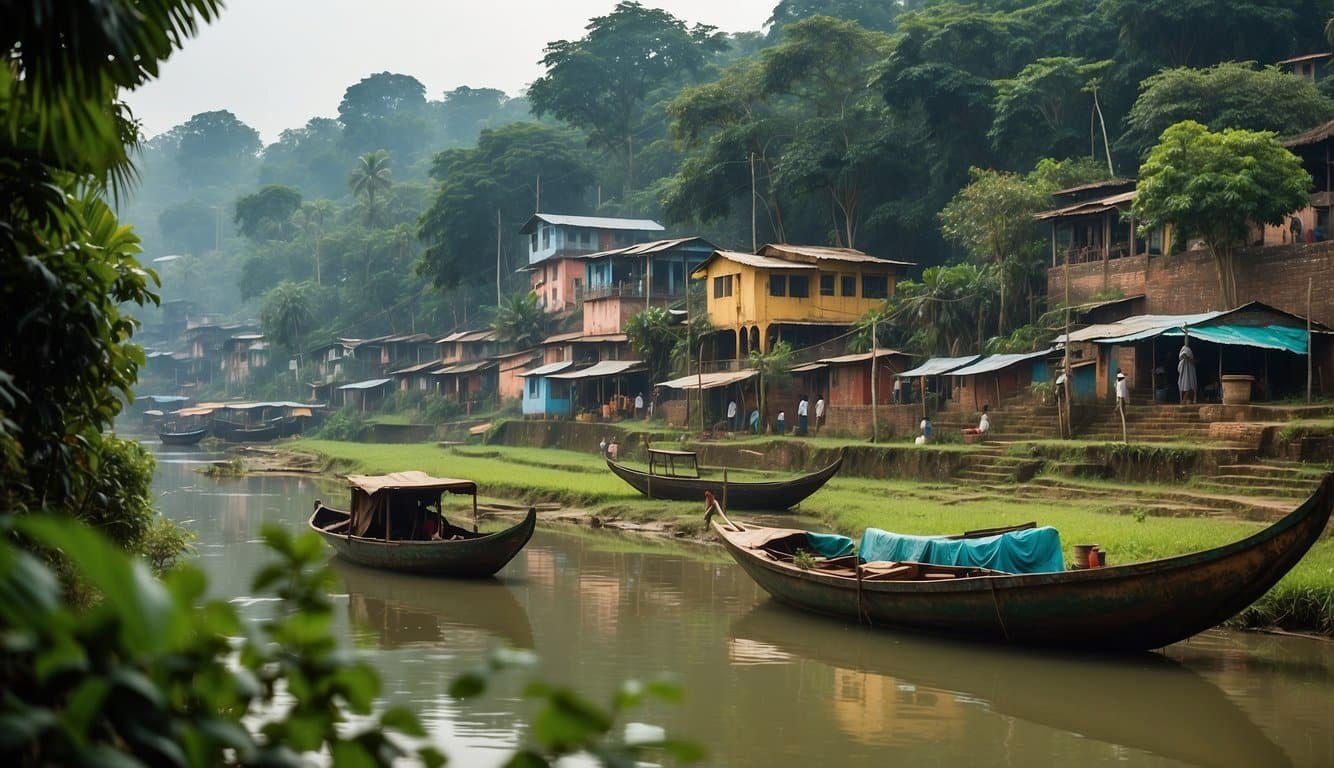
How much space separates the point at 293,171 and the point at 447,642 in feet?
354

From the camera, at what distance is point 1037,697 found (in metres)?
10.7

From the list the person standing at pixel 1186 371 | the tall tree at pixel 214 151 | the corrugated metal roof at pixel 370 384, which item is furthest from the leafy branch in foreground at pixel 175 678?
the tall tree at pixel 214 151

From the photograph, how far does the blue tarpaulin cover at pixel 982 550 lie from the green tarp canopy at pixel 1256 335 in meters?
11.9

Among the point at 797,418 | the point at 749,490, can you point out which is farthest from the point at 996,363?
the point at 749,490

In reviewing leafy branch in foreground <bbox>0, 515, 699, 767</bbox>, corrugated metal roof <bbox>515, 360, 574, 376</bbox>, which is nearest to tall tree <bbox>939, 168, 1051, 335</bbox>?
corrugated metal roof <bbox>515, 360, 574, 376</bbox>

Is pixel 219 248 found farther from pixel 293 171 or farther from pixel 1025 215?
pixel 1025 215

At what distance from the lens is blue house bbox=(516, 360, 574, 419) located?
46.6 metres

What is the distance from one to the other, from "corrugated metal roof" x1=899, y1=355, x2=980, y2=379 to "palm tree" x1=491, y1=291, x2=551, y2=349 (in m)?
25.4

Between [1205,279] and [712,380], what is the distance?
13524 mm

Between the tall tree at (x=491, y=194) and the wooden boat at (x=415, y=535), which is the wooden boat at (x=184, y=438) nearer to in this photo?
the tall tree at (x=491, y=194)

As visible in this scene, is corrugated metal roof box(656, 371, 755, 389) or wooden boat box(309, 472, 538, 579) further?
corrugated metal roof box(656, 371, 755, 389)

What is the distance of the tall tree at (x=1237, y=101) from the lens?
105 ft

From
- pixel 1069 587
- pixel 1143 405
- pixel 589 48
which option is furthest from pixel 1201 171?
pixel 589 48

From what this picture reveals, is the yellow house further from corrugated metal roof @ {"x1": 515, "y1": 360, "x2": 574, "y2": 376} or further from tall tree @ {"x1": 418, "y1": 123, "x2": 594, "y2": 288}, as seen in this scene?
tall tree @ {"x1": 418, "y1": 123, "x2": 594, "y2": 288}
